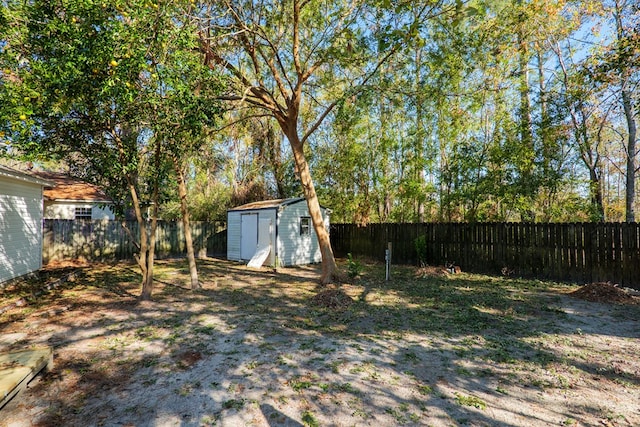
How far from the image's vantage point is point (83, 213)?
15.4 metres

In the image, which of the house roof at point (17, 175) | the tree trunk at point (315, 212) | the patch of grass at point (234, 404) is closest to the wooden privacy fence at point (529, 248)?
the tree trunk at point (315, 212)

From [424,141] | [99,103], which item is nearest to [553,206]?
[424,141]

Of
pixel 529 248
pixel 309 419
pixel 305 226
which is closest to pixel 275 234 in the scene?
pixel 305 226

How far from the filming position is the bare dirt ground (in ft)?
8.91

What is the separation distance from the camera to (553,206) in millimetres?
9906

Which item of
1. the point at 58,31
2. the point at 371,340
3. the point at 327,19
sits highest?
the point at 327,19

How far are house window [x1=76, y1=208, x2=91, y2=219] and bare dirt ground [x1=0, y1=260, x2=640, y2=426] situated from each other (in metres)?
9.31

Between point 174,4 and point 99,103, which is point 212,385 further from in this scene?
point 174,4

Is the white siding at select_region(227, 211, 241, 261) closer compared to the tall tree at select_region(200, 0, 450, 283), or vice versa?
the tall tree at select_region(200, 0, 450, 283)

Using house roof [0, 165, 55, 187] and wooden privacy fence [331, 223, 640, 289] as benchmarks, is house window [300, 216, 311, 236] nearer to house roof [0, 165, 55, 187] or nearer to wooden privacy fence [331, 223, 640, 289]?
wooden privacy fence [331, 223, 640, 289]

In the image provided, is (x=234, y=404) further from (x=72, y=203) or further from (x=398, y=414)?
(x=72, y=203)

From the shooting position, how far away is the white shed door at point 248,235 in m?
12.7

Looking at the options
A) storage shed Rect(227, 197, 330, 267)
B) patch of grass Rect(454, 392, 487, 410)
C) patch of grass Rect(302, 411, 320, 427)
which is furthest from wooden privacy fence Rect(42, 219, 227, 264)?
patch of grass Rect(454, 392, 487, 410)

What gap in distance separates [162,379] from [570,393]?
395 centimetres
